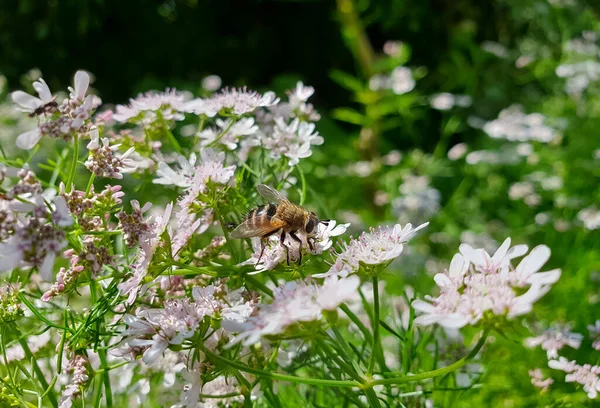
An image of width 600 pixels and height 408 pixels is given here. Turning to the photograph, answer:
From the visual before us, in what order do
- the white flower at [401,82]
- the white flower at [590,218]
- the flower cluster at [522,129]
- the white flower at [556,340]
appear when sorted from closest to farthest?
the white flower at [556,340] → the white flower at [590,218] → the flower cluster at [522,129] → the white flower at [401,82]

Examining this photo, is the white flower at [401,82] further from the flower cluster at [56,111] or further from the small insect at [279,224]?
the flower cluster at [56,111]

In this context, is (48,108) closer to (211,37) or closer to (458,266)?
(458,266)

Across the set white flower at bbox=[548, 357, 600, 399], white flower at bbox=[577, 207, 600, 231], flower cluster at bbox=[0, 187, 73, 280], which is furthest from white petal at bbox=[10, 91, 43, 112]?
white flower at bbox=[577, 207, 600, 231]

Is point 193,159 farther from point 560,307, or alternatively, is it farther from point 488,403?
point 560,307

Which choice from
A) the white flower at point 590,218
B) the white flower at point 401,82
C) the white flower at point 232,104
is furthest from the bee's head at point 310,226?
the white flower at point 401,82

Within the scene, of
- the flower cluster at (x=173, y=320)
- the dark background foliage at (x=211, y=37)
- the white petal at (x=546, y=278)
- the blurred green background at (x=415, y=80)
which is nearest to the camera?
the white petal at (x=546, y=278)

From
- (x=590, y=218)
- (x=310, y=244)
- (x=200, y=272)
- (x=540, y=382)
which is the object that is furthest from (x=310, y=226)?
(x=590, y=218)

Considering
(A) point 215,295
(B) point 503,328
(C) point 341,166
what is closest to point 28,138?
(A) point 215,295

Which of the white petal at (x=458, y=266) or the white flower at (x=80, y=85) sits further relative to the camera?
the white flower at (x=80, y=85)
